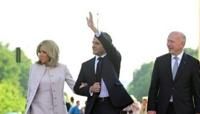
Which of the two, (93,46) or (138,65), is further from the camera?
(138,65)

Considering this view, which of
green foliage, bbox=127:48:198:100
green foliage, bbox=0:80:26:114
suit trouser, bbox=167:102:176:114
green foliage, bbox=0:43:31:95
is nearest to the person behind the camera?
suit trouser, bbox=167:102:176:114

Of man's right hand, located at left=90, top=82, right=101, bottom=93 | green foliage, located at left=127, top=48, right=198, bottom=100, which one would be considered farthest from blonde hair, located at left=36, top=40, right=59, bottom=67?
green foliage, located at left=127, top=48, right=198, bottom=100

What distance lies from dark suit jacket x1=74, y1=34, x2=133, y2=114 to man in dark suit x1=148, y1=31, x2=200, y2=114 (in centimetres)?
32

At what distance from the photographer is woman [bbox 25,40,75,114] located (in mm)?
6184

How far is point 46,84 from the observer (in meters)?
6.23

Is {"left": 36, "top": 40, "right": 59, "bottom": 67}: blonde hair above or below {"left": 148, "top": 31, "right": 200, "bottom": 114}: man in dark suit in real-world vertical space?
above

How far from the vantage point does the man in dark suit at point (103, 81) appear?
570 cm

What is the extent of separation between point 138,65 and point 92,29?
32883 mm

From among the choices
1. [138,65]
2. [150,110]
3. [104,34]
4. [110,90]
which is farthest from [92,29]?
[138,65]

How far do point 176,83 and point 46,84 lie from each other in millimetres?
1391

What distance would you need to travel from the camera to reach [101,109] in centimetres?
577

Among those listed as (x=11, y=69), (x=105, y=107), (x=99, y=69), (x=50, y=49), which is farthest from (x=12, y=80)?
(x=105, y=107)

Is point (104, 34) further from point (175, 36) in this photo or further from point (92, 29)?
point (175, 36)

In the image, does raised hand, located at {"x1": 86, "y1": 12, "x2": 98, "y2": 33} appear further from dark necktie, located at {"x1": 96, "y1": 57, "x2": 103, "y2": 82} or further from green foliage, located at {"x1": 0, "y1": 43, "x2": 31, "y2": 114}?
green foliage, located at {"x1": 0, "y1": 43, "x2": 31, "y2": 114}
